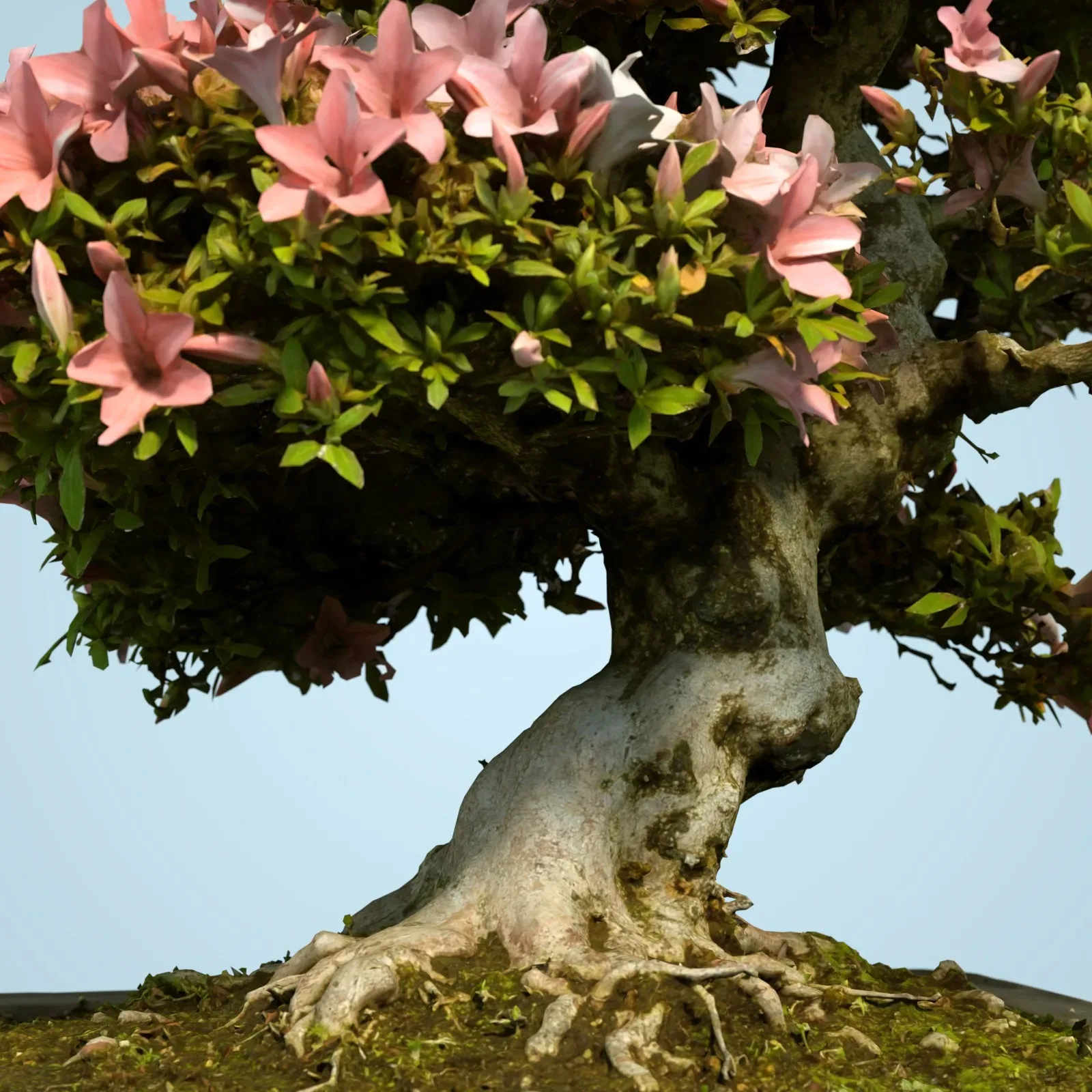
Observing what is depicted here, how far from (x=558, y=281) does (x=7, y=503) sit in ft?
4.84

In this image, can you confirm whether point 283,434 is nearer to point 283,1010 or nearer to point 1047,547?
point 283,1010

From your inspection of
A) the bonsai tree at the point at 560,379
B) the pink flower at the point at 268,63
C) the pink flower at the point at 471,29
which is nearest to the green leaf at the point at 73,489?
the bonsai tree at the point at 560,379

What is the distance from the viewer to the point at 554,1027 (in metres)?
2.90

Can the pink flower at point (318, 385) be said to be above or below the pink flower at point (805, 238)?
below

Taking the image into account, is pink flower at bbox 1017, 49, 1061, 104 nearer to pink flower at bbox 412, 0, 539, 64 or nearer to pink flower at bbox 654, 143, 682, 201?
pink flower at bbox 654, 143, 682, 201

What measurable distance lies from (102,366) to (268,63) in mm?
552

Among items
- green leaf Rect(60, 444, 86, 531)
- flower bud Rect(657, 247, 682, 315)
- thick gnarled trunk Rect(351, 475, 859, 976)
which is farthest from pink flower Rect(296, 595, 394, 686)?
flower bud Rect(657, 247, 682, 315)

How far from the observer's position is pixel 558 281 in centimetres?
269

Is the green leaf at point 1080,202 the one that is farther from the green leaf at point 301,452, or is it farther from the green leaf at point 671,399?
the green leaf at point 301,452

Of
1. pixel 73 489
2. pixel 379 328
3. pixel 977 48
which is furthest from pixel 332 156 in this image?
pixel 977 48

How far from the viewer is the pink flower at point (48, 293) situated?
8.63 feet

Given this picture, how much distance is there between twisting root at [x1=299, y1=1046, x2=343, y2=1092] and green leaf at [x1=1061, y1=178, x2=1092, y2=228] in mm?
2102

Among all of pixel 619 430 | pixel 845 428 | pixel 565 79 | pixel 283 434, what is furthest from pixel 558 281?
pixel 845 428

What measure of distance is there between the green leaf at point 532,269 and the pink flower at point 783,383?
42cm
